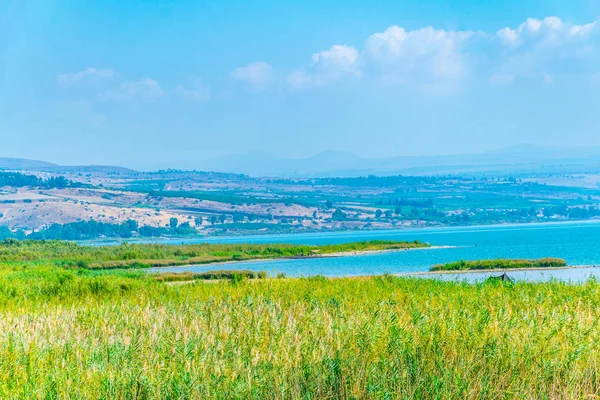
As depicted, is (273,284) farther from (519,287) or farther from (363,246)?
(363,246)

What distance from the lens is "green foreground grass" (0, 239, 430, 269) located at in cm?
5819

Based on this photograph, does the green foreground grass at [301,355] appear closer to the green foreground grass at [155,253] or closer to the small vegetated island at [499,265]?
Result: the small vegetated island at [499,265]

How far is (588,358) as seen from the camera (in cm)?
1035

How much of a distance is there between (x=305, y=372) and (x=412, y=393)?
149 cm

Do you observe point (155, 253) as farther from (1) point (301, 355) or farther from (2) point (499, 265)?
(1) point (301, 355)

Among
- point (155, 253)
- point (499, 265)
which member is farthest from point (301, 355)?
point (155, 253)

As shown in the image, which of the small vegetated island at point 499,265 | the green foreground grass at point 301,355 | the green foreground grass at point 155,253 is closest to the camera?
the green foreground grass at point 301,355

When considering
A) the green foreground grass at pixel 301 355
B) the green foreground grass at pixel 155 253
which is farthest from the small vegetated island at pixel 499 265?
the green foreground grass at pixel 301 355

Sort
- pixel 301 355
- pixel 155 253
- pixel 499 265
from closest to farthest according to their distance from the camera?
pixel 301 355 → pixel 499 265 → pixel 155 253

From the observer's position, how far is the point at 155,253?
67.2 meters

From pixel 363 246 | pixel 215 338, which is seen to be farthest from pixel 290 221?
pixel 215 338

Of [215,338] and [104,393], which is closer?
[104,393]

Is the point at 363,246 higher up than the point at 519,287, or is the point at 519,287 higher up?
the point at 519,287

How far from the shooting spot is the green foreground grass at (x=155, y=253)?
58.2 meters
